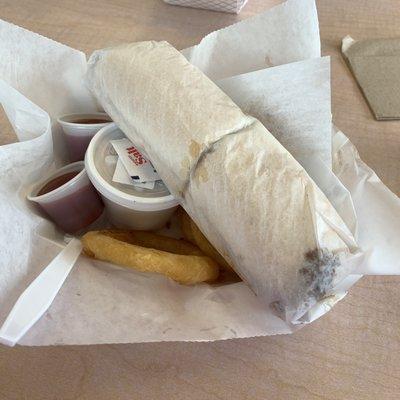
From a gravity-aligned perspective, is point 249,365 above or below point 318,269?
below

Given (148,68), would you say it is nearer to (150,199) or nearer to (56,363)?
(150,199)

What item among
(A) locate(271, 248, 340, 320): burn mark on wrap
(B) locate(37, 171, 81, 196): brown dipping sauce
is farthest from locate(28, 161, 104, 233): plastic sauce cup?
(A) locate(271, 248, 340, 320): burn mark on wrap

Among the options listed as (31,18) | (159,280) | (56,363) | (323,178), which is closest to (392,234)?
(323,178)

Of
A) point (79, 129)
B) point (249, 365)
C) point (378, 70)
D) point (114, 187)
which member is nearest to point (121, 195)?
point (114, 187)

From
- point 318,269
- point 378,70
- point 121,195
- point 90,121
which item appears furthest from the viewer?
point 378,70

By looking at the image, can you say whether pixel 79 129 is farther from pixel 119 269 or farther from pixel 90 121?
pixel 119 269

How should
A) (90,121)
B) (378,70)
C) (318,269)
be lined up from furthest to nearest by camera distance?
(378,70)
(90,121)
(318,269)

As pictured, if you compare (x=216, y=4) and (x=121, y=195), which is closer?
(x=121, y=195)
